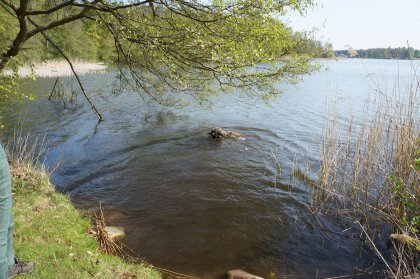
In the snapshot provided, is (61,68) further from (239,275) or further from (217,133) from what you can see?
(239,275)

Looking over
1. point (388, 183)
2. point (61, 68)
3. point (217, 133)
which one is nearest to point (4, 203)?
point (388, 183)

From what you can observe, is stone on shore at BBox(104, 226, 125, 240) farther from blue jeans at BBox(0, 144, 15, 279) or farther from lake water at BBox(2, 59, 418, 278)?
blue jeans at BBox(0, 144, 15, 279)

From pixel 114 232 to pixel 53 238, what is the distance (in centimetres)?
161

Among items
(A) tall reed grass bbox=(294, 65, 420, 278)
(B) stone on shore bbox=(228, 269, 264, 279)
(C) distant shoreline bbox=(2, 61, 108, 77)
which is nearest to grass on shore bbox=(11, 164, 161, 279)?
(B) stone on shore bbox=(228, 269, 264, 279)

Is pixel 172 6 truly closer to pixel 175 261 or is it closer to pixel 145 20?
pixel 145 20

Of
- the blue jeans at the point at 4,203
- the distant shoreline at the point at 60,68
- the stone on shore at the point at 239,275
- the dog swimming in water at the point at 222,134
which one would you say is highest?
the distant shoreline at the point at 60,68

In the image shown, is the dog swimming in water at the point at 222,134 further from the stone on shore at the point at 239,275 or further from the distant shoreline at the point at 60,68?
the distant shoreline at the point at 60,68

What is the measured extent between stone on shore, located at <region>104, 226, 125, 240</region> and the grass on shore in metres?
0.44

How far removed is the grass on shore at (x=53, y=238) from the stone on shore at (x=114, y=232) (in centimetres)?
44

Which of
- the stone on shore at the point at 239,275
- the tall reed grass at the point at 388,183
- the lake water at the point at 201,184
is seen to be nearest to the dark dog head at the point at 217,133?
the lake water at the point at 201,184

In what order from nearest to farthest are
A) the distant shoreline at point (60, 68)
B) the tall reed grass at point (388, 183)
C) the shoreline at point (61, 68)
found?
the tall reed grass at point (388, 183) < the distant shoreline at point (60, 68) < the shoreline at point (61, 68)

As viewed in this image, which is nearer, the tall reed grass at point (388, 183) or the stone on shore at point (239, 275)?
the stone on shore at point (239, 275)

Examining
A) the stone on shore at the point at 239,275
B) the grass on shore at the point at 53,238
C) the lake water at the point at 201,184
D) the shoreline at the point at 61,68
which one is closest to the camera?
the grass on shore at the point at 53,238

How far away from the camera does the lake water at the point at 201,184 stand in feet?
23.8
